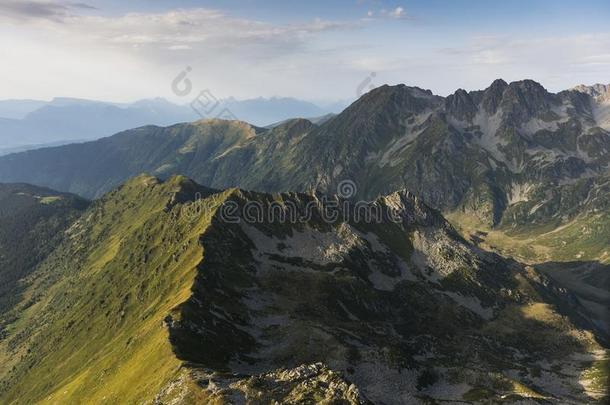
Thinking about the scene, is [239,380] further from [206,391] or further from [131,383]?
[131,383]

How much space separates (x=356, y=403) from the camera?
98.9 metres

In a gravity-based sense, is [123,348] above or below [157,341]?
below

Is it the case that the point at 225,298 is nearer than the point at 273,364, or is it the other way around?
the point at 273,364

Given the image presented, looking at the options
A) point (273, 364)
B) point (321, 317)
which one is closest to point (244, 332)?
point (273, 364)

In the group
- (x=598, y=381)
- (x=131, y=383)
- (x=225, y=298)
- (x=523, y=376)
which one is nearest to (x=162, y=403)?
(x=131, y=383)

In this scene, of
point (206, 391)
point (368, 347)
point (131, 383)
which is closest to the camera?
point (206, 391)

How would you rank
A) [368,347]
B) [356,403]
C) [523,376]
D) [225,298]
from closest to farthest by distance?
[356,403]
[368,347]
[225,298]
[523,376]

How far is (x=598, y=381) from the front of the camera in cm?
19450

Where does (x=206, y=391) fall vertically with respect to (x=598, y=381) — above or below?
above

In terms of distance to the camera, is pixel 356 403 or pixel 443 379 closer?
pixel 356 403

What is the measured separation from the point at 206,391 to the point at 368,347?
7601 cm

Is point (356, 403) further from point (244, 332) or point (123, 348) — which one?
point (123, 348)

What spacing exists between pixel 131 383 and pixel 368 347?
250 feet

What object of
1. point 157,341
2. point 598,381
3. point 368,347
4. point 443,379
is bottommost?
point 598,381
